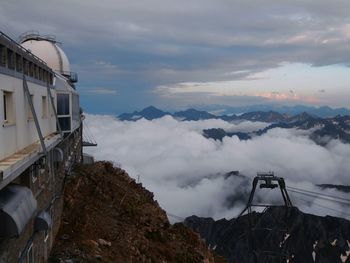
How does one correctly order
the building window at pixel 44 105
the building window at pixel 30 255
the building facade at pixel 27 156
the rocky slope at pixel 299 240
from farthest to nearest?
the rocky slope at pixel 299 240
the building window at pixel 44 105
the building window at pixel 30 255
the building facade at pixel 27 156

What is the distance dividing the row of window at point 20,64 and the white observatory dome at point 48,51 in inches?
781

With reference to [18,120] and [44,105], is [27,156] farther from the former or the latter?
Answer: [44,105]

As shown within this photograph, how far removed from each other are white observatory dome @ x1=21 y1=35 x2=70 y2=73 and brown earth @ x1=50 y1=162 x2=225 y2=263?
12.2 m

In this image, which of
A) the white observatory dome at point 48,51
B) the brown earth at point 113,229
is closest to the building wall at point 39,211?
the brown earth at point 113,229

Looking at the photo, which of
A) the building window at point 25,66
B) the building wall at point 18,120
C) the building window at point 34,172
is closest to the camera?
the building wall at point 18,120

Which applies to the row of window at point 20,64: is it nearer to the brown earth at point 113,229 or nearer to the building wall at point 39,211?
the building wall at point 39,211

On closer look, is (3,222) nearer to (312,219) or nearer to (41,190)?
(41,190)

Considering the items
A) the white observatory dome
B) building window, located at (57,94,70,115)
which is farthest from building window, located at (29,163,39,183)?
the white observatory dome

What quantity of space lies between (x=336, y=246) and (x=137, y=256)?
532 ft

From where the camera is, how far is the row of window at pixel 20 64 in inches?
516

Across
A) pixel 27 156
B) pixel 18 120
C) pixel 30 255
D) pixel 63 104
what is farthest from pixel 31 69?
pixel 30 255

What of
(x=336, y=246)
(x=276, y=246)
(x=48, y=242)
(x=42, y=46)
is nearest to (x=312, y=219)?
(x=336, y=246)

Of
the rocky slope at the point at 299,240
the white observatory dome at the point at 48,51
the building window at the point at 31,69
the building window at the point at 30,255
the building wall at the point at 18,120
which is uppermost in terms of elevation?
the white observatory dome at the point at 48,51

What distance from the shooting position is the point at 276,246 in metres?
157
